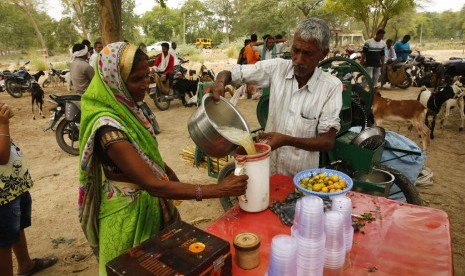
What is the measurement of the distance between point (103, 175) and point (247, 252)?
0.91 metres

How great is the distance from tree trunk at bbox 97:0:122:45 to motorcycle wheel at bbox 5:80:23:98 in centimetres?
849

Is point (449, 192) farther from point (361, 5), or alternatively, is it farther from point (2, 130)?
point (361, 5)

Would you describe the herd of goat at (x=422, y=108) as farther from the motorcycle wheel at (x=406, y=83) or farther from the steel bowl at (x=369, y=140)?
the motorcycle wheel at (x=406, y=83)

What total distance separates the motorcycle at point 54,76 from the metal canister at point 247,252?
14.0m

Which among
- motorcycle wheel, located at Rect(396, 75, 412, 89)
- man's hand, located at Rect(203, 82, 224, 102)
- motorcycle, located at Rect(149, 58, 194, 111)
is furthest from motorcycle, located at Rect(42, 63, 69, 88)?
motorcycle wheel, located at Rect(396, 75, 412, 89)

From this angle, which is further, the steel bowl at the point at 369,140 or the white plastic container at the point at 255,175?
the steel bowl at the point at 369,140

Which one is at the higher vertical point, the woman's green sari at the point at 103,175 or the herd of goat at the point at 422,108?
the woman's green sari at the point at 103,175

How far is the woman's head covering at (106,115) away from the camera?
146 centimetres

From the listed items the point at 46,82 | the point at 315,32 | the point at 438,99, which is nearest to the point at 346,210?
the point at 315,32

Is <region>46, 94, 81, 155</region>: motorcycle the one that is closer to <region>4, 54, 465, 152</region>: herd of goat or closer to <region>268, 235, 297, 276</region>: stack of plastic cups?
<region>268, 235, 297, 276</region>: stack of plastic cups

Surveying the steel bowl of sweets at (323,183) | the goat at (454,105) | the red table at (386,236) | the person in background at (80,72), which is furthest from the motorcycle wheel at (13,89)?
the goat at (454,105)

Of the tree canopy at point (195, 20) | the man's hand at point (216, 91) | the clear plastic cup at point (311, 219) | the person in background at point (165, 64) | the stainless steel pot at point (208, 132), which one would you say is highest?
the tree canopy at point (195, 20)

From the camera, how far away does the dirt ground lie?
317 cm

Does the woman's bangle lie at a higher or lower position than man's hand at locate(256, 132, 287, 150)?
lower
